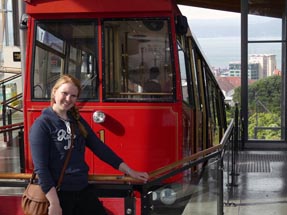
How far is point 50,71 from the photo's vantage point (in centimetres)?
597

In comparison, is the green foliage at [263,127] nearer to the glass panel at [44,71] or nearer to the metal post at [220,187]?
the metal post at [220,187]

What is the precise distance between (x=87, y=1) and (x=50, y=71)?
90 centimetres

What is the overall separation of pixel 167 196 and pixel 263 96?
7.83 m

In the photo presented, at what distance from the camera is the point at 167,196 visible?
411 centimetres

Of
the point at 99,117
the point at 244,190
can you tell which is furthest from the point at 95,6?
the point at 244,190

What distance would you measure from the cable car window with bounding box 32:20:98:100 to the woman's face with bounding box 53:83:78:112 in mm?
2524

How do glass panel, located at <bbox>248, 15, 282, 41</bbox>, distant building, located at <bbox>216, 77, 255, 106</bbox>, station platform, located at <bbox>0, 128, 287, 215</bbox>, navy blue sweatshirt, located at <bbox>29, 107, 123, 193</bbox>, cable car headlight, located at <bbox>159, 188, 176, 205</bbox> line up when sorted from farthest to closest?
A: distant building, located at <bbox>216, 77, 255, 106</bbox> < glass panel, located at <bbox>248, 15, 282, 41</bbox> < station platform, located at <bbox>0, 128, 287, 215</bbox> < cable car headlight, located at <bbox>159, 188, 176, 205</bbox> < navy blue sweatshirt, located at <bbox>29, 107, 123, 193</bbox>

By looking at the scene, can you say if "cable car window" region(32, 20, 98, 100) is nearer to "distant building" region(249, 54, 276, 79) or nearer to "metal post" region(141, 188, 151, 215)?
"metal post" region(141, 188, 151, 215)

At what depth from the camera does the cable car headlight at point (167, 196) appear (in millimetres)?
3928

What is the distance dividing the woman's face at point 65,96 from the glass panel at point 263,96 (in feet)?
28.1

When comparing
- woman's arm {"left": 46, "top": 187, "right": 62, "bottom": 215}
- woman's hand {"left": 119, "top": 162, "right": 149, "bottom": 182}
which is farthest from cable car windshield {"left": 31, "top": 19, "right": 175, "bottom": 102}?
woman's arm {"left": 46, "top": 187, "right": 62, "bottom": 215}

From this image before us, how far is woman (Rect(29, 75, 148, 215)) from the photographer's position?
3135 mm

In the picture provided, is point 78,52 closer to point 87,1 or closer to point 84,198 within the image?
point 87,1

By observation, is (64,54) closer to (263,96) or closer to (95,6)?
(95,6)
